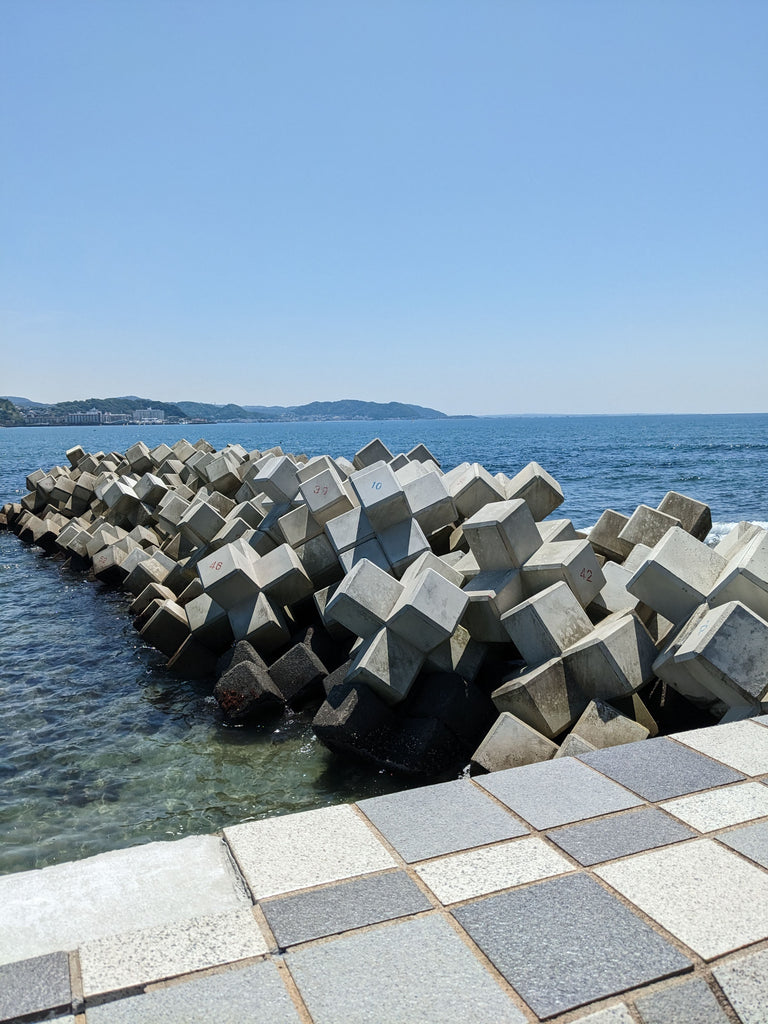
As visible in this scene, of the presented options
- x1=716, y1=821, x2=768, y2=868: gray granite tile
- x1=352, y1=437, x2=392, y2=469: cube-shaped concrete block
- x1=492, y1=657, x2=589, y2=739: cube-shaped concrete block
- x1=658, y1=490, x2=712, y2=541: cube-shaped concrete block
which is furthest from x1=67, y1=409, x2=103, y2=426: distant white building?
x1=716, y1=821, x2=768, y2=868: gray granite tile

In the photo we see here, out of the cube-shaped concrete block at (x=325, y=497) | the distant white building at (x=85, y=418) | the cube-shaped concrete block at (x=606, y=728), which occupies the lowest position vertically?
the cube-shaped concrete block at (x=606, y=728)

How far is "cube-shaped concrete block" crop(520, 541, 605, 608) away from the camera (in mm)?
5449

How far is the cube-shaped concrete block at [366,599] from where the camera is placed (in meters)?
5.38

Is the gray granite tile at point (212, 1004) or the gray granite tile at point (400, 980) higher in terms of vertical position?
the gray granite tile at point (400, 980)

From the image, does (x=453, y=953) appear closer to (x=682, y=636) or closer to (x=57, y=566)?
(x=682, y=636)

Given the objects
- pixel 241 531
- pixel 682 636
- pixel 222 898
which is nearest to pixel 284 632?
pixel 241 531

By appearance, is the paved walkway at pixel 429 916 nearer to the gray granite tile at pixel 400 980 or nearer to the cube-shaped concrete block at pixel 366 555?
the gray granite tile at pixel 400 980

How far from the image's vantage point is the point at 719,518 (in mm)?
21812

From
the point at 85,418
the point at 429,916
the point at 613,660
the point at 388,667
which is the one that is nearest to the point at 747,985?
the point at 429,916

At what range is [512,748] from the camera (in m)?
4.50

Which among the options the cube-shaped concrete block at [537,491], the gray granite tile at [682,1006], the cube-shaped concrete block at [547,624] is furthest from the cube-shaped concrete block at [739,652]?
the cube-shaped concrete block at [537,491]

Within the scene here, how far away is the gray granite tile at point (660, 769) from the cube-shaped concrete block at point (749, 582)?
4.88ft

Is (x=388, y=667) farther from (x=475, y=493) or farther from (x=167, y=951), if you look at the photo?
(x=167, y=951)

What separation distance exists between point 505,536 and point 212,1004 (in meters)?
3.99
